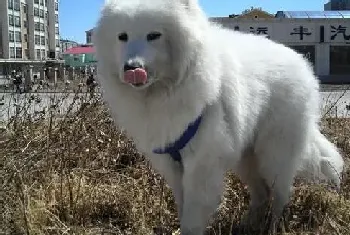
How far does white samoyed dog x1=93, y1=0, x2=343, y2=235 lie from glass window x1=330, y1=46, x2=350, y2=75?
28689mm

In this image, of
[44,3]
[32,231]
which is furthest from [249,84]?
[44,3]

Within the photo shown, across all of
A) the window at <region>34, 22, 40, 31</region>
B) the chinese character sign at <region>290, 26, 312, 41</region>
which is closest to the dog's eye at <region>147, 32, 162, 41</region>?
the chinese character sign at <region>290, 26, 312, 41</region>

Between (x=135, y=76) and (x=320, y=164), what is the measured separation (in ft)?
6.73

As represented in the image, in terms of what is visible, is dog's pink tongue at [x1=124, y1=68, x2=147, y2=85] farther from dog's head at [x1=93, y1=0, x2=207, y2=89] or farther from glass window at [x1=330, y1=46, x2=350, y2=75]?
glass window at [x1=330, y1=46, x2=350, y2=75]

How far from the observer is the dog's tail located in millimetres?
→ 4004

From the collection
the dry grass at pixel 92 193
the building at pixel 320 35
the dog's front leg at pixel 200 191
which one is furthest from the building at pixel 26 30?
the dog's front leg at pixel 200 191

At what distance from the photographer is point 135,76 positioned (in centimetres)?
272

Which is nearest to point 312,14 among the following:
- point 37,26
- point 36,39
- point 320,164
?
point 320,164

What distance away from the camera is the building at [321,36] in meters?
Answer: 29.2

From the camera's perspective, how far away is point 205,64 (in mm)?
3053

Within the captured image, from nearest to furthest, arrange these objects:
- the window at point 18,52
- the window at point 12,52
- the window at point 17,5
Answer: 1. the window at point 12,52
2. the window at point 18,52
3. the window at point 17,5

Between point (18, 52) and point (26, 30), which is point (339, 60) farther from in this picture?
point (26, 30)

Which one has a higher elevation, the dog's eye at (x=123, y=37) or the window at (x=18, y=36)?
the window at (x=18, y=36)

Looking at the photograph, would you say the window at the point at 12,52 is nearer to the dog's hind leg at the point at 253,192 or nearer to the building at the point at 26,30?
the building at the point at 26,30
